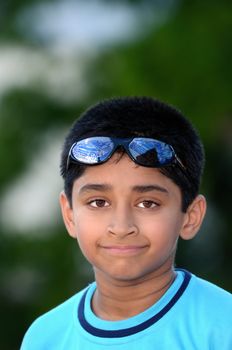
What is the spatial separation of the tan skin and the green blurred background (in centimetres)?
851

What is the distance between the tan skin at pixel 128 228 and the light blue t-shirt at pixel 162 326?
0.07 meters

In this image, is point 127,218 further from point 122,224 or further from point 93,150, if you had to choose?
point 93,150

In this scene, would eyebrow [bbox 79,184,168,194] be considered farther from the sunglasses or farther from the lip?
the lip

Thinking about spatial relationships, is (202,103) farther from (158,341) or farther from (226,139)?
(158,341)

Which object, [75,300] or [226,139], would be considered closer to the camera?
[75,300]

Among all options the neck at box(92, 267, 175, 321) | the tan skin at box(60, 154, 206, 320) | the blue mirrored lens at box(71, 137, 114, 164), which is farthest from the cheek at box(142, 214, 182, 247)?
the blue mirrored lens at box(71, 137, 114, 164)

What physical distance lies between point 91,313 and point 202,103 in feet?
29.1

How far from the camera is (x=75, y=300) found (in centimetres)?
388

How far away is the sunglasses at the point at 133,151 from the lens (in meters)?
3.58

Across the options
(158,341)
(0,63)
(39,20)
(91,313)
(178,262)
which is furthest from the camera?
(39,20)

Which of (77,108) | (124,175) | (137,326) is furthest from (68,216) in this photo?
(77,108)

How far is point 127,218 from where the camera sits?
352cm

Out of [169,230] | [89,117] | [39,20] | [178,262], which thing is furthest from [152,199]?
[39,20]

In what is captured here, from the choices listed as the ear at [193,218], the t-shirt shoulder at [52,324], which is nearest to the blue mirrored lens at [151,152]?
the ear at [193,218]
